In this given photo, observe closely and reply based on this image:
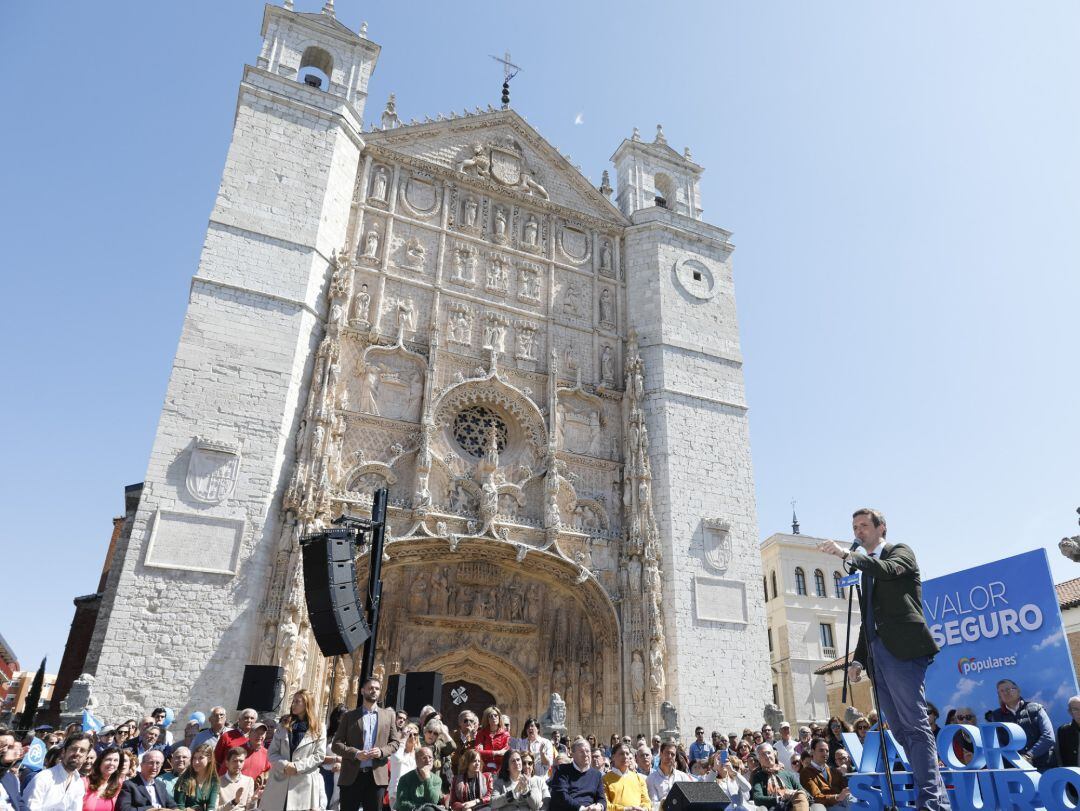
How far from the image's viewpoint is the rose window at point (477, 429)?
602 inches

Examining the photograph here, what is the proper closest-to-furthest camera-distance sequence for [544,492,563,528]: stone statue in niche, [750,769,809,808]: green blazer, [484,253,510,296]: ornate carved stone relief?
[750,769,809,808]: green blazer, [544,492,563,528]: stone statue in niche, [484,253,510,296]: ornate carved stone relief

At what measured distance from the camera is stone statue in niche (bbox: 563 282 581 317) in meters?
17.5

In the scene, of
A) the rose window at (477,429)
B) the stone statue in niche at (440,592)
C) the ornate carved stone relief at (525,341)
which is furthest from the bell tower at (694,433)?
the stone statue in niche at (440,592)

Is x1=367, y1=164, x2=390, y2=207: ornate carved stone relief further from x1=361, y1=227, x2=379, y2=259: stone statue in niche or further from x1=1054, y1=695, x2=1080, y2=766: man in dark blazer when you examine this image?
x1=1054, y1=695, x2=1080, y2=766: man in dark blazer

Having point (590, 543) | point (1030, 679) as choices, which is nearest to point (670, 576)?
point (590, 543)

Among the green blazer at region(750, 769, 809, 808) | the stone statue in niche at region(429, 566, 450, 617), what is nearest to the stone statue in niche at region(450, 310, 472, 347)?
the stone statue in niche at region(429, 566, 450, 617)

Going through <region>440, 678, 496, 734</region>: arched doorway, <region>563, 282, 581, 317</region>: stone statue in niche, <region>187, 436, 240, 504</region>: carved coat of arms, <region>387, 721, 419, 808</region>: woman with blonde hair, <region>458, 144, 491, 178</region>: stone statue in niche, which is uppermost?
<region>458, 144, 491, 178</region>: stone statue in niche

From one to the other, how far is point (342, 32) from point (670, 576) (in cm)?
1390

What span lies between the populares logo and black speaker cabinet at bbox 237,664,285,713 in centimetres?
830

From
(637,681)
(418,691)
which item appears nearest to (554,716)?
(637,681)

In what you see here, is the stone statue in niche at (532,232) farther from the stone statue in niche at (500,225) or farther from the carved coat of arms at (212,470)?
the carved coat of arms at (212,470)

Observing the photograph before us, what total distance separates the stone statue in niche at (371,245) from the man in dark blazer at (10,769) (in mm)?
11800

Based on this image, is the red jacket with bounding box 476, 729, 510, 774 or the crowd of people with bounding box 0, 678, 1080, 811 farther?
the red jacket with bounding box 476, 729, 510, 774

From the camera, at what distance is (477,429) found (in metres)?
15.5
